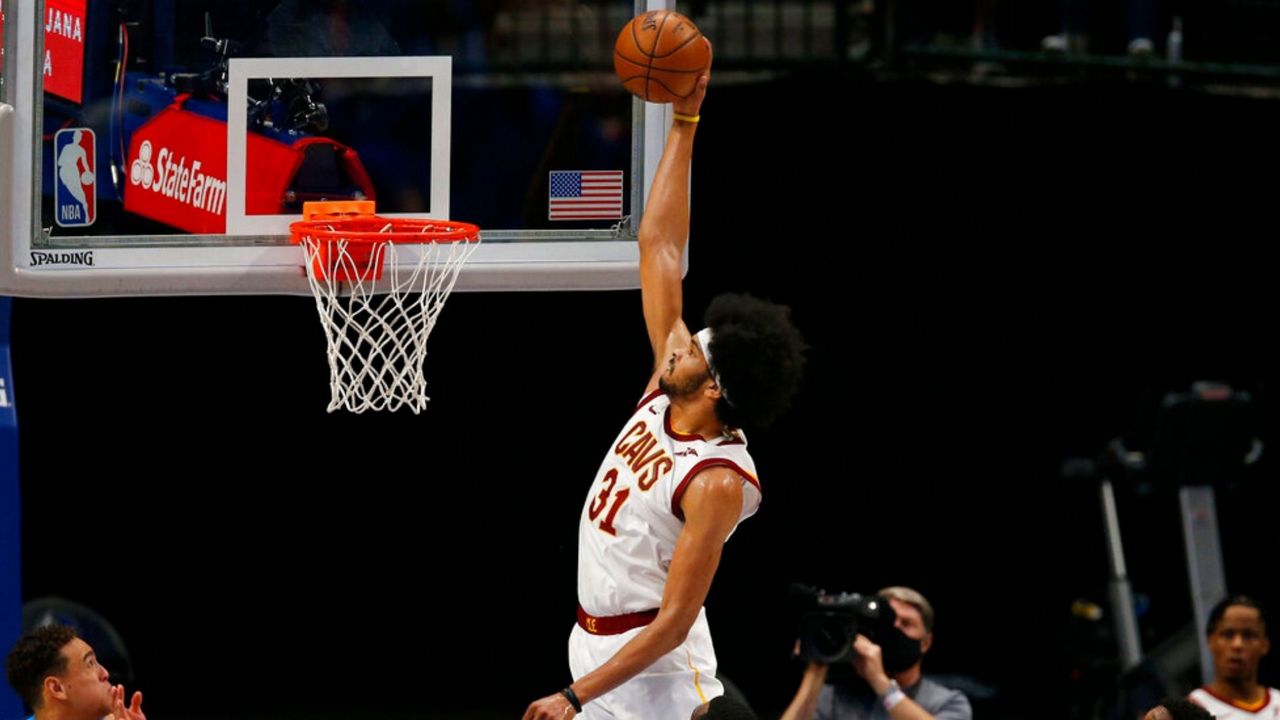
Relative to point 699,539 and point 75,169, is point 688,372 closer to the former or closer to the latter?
point 699,539

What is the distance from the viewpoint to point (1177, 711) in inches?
195

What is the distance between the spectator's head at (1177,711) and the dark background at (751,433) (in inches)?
181

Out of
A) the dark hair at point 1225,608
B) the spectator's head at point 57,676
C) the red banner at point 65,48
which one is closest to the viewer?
the spectator's head at point 57,676

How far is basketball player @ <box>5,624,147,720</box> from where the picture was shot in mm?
4703

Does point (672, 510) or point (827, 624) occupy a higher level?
point (672, 510)

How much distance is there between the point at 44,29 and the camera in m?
5.06

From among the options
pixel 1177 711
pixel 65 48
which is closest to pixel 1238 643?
pixel 1177 711

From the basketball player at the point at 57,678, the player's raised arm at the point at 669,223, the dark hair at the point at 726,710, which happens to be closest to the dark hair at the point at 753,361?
the player's raised arm at the point at 669,223

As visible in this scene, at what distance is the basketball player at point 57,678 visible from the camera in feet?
15.4

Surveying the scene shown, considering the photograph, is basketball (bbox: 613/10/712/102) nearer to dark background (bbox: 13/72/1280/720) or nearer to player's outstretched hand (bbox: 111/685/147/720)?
player's outstretched hand (bbox: 111/685/147/720)

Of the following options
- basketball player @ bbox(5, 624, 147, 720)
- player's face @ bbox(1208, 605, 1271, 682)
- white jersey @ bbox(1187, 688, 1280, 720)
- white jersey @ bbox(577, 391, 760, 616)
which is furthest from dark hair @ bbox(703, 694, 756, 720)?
player's face @ bbox(1208, 605, 1271, 682)

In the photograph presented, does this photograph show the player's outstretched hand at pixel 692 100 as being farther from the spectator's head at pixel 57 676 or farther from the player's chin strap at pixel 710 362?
the spectator's head at pixel 57 676

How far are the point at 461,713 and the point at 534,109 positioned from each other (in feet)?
17.2

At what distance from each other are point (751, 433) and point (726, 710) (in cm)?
585
